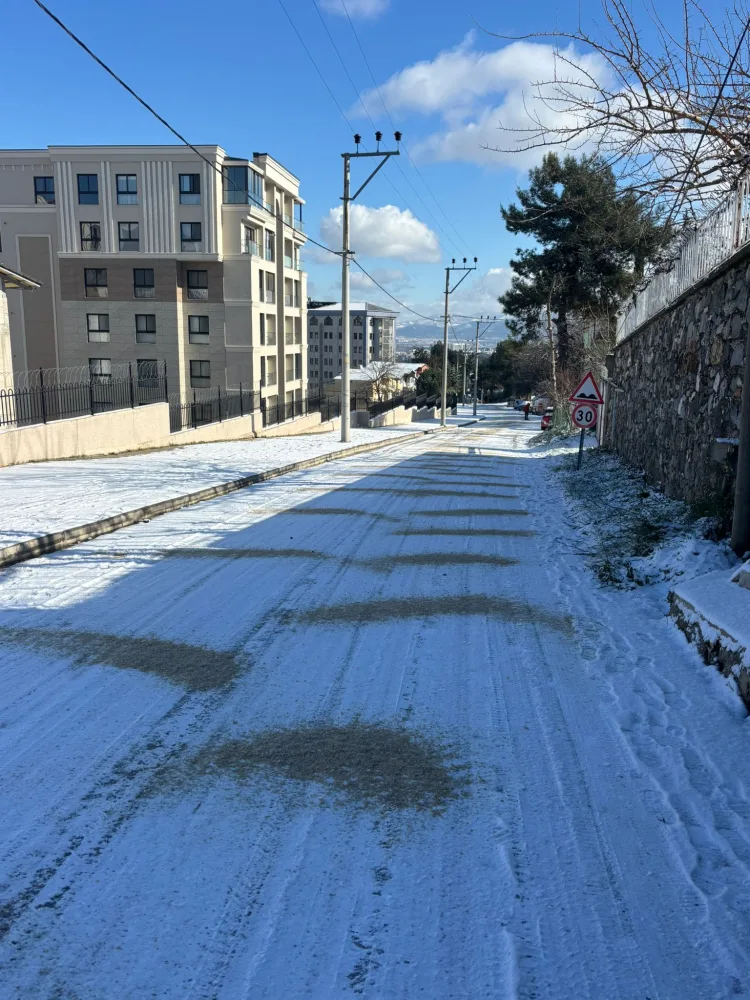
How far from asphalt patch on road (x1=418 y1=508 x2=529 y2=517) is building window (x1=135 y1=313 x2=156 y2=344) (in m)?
34.4

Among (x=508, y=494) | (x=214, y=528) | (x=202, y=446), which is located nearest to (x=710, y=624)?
(x=214, y=528)

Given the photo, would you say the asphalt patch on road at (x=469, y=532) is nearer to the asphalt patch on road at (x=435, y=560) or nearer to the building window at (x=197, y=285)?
the asphalt patch on road at (x=435, y=560)

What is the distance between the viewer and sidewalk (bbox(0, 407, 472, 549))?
10203 mm

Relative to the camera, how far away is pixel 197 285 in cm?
4300

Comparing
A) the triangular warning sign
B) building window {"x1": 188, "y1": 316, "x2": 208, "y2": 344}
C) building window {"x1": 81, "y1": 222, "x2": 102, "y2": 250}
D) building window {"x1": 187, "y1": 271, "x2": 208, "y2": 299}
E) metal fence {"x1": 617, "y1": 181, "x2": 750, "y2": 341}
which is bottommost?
the triangular warning sign

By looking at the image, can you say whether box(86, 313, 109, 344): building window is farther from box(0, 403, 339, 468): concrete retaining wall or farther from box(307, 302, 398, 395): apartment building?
box(307, 302, 398, 395): apartment building

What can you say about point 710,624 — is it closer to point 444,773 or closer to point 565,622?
point 565,622

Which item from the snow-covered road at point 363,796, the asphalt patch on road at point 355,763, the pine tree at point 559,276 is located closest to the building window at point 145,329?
the pine tree at point 559,276

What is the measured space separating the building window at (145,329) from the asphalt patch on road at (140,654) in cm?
3933

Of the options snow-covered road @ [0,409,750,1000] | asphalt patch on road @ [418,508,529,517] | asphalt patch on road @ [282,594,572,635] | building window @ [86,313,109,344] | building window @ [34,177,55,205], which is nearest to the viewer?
snow-covered road @ [0,409,750,1000]

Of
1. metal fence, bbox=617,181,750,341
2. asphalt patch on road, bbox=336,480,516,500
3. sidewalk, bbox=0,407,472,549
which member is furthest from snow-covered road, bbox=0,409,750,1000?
asphalt patch on road, bbox=336,480,516,500

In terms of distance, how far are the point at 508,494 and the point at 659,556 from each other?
7153 mm

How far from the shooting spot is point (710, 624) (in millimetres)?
5465

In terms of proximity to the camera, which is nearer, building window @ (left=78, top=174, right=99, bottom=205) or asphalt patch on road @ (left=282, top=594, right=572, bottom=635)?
asphalt patch on road @ (left=282, top=594, right=572, bottom=635)
